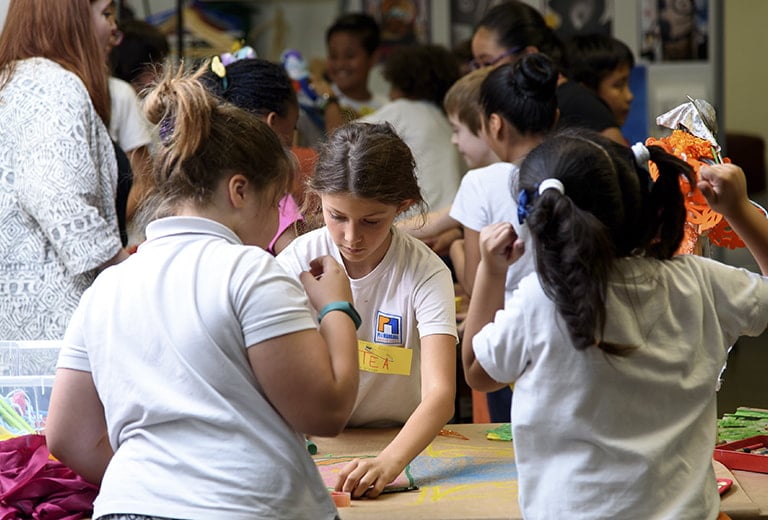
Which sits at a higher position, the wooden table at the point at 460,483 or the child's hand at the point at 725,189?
the child's hand at the point at 725,189

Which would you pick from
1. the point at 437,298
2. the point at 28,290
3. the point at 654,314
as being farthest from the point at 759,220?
the point at 28,290

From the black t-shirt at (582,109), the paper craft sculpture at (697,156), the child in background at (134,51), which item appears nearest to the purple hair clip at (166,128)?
the paper craft sculpture at (697,156)

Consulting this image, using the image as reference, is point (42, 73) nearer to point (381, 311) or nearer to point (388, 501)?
point (381, 311)

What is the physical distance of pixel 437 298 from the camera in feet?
6.55

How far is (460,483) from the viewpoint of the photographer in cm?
180

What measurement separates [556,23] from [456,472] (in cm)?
384

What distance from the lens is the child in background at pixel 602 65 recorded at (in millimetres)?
3971

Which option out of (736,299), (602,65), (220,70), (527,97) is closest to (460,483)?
(736,299)

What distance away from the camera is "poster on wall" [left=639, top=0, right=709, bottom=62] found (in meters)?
5.19

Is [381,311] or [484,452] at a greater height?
[381,311]

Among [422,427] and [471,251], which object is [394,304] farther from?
[471,251]

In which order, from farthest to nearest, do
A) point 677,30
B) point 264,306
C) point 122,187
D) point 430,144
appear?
1. point 677,30
2. point 430,144
3. point 122,187
4. point 264,306

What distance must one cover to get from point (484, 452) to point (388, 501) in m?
0.31

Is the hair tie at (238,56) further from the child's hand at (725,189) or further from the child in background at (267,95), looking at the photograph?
the child's hand at (725,189)
